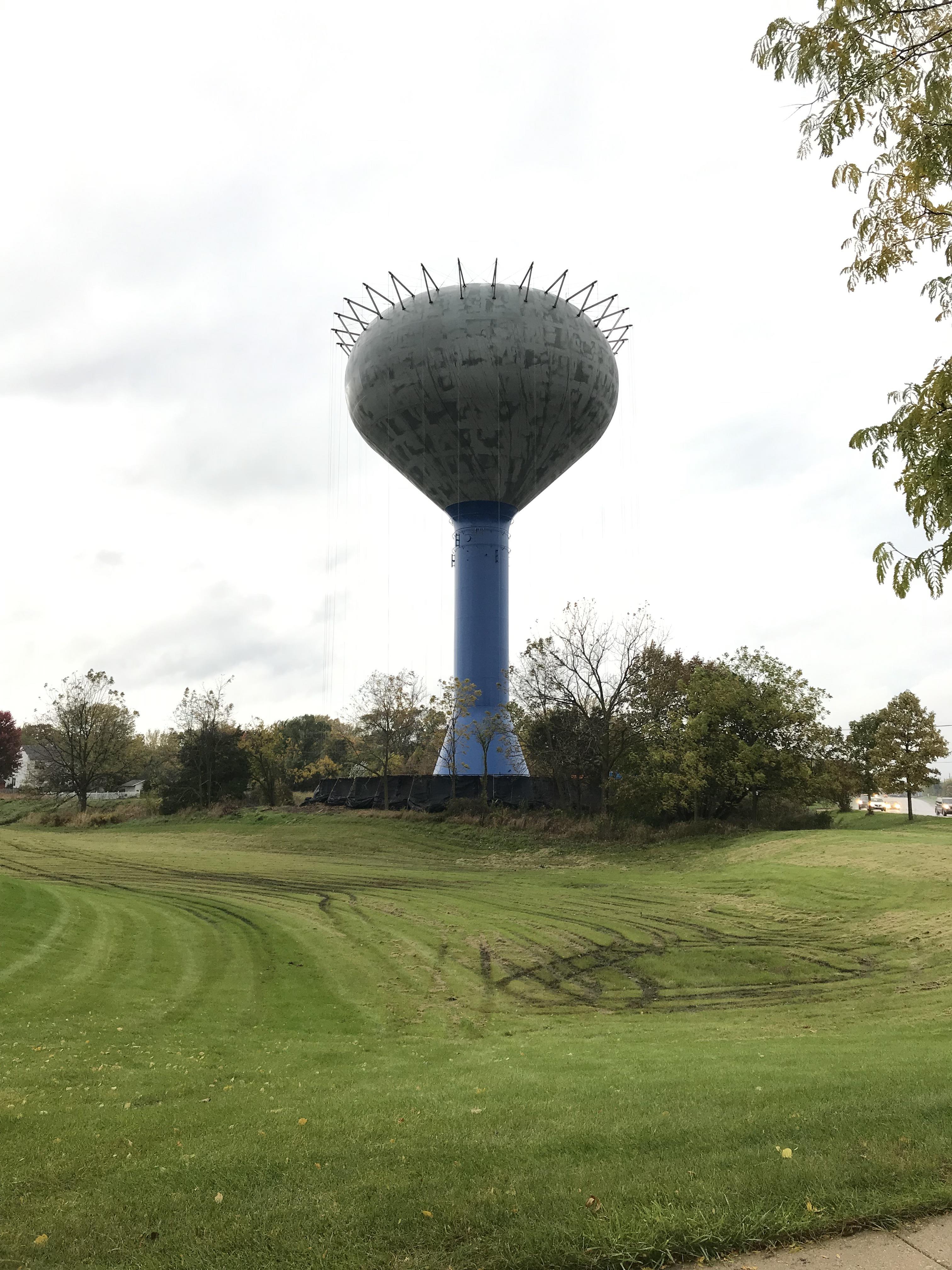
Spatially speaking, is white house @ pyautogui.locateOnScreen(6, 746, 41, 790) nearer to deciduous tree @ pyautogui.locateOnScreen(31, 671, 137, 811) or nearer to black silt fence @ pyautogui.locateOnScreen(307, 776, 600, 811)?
deciduous tree @ pyautogui.locateOnScreen(31, 671, 137, 811)

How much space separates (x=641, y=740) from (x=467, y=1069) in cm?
3102

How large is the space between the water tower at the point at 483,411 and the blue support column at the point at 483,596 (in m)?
Result: 0.06

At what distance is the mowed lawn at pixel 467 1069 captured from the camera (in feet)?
13.8

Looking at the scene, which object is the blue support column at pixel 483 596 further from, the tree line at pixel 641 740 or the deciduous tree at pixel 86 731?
the deciduous tree at pixel 86 731

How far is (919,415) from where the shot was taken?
225 inches

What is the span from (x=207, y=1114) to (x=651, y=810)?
32.4 m

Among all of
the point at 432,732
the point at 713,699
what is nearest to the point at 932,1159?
the point at 713,699

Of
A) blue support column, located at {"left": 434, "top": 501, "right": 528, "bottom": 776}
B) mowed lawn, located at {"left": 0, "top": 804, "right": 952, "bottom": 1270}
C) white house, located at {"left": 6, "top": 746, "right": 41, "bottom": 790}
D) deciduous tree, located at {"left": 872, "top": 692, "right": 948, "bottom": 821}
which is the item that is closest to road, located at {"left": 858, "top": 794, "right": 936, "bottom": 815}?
deciduous tree, located at {"left": 872, "top": 692, "right": 948, "bottom": 821}

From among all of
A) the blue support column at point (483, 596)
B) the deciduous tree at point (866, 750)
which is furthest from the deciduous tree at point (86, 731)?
the deciduous tree at point (866, 750)

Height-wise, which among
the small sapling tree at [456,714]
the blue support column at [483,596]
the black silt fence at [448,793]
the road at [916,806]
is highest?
the blue support column at [483,596]

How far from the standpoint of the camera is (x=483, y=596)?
47.6 m

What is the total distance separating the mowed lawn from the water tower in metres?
25.1

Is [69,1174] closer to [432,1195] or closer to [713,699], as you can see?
[432,1195]

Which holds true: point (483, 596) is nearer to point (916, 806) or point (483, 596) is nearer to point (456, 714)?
point (456, 714)
